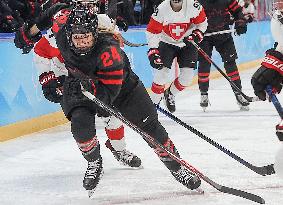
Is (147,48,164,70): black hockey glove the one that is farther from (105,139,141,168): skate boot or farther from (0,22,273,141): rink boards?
(105,139,141,168): skate boot

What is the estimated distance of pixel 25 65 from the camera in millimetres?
5438

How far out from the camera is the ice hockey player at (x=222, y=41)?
6422mm

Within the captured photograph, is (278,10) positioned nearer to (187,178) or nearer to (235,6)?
(187,178)

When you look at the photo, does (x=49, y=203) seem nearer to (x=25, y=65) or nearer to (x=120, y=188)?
(x=120, y=188)

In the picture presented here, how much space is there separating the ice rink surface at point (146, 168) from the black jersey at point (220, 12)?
0.94 metres

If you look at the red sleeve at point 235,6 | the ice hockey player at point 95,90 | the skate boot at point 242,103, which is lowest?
the skate boot at point 242,103

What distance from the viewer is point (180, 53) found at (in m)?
5.73

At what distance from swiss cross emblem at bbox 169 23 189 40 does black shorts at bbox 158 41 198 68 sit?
0.11 metres

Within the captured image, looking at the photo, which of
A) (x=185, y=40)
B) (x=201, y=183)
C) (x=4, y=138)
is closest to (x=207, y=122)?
(x=185, y=40)

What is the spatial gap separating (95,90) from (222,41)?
3.55 meters

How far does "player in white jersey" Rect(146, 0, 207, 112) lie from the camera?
5492 millimetres

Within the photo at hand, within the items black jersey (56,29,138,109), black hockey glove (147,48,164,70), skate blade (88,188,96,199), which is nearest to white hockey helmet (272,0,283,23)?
black jersey (56,29,138,109)

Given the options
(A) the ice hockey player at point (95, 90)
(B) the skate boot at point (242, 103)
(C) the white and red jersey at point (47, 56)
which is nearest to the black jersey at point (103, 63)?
(A) the ice hockey player at point (95, 90)

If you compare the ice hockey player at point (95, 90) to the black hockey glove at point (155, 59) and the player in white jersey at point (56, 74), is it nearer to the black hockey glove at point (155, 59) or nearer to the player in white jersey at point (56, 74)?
the player in white jersey at point (56, 74)
